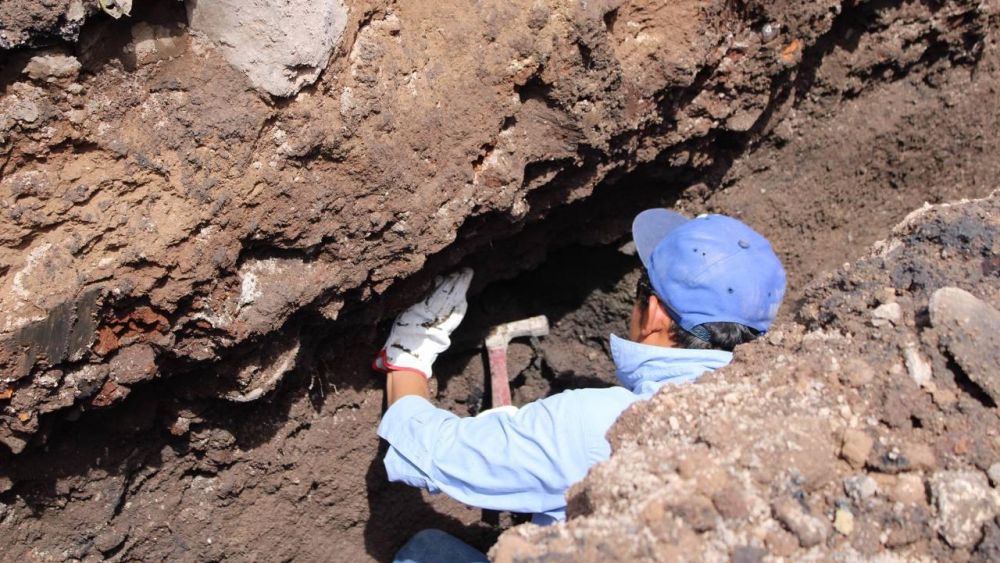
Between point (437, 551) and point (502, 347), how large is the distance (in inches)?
25.3

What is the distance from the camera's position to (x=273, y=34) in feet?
4.83

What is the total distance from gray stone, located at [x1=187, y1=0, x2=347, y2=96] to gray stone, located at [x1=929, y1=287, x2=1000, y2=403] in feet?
3.89

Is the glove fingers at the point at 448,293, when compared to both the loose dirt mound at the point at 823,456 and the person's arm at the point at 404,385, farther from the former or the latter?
the loose dirt mound at the point at 823,456

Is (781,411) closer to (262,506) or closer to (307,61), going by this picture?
(307,61)

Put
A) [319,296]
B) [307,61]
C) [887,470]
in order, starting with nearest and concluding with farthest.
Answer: [887,470], [307,61], [319,296]

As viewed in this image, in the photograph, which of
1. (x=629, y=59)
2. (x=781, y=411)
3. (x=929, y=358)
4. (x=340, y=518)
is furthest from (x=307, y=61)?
(x=340, y=518)

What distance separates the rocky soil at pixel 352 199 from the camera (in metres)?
1.45

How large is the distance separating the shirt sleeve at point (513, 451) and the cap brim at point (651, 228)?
0.55 meters

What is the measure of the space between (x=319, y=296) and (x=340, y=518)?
97 cm

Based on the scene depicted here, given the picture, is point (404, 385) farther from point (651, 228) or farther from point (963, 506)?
point (963, 506)

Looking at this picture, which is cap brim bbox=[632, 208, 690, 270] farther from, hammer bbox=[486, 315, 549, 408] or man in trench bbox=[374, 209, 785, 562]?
hammer bbox=[486, 315, 549, 408]

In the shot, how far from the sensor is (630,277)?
2.81 m

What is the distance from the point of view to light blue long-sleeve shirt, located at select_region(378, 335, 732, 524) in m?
1.61

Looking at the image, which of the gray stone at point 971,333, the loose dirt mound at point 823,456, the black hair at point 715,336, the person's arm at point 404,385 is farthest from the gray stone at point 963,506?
the person's arm at point 404,385
